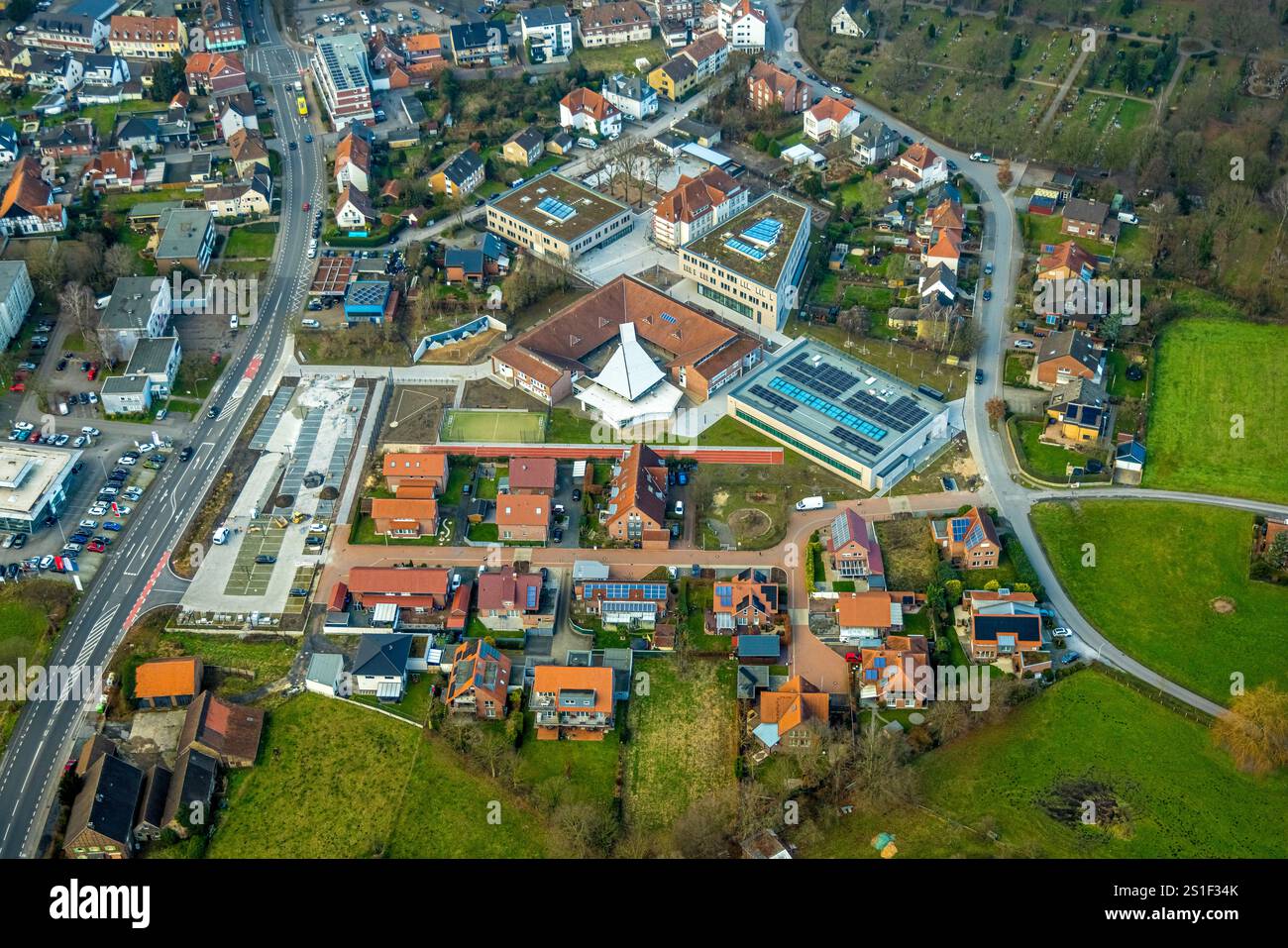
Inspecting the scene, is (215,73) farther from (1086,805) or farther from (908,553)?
(1086,805)

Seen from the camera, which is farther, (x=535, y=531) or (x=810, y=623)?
(x=535, y=531)

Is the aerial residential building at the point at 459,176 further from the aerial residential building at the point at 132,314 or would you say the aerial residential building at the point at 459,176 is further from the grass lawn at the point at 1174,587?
the grass lawn at the point at 1174,587

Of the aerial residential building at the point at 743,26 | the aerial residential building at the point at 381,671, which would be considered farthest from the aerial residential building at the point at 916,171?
the aerial residential building at the point at 381,671

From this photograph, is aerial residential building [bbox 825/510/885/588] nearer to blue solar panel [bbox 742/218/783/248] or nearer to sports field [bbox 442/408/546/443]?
sports field [bbox 442/408/546/443]

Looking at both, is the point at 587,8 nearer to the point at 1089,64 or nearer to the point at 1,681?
the point at 1089,64

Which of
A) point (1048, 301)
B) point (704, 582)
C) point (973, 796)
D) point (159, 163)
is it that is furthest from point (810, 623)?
point (159, 163)

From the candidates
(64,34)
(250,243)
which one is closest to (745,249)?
(250,243)

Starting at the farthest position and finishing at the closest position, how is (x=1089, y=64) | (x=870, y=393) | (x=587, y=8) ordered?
(x=587, y=8) < (x=1089, y=64) < (x=870, y=393)
